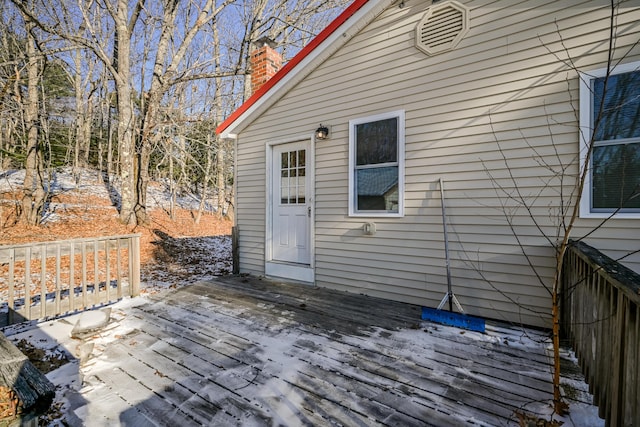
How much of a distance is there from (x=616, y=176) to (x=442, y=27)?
2384mm

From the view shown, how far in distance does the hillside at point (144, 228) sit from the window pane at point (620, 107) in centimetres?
595

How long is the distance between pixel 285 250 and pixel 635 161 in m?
4.36

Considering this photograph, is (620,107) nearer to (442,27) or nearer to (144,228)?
(442,27)

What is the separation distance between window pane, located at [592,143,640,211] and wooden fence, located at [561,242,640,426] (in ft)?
2.16

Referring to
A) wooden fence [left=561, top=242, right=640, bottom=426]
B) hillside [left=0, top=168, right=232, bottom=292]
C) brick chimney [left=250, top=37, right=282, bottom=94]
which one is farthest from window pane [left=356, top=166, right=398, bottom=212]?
hillside [left=0, top=168, right=232, bottom=292]

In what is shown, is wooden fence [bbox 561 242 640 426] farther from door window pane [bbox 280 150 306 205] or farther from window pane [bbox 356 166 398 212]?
door window pane [bbox 280 150 306 205]

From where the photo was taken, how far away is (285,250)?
530 centimetres

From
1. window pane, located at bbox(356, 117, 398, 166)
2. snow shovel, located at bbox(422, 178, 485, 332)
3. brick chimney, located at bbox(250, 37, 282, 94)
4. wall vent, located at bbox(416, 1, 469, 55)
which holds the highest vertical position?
brick chimney, located at bbox(250, 37, 282, 94)

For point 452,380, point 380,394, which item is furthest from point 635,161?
point 380,394

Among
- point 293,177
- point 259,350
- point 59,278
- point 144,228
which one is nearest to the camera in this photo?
point 259,350

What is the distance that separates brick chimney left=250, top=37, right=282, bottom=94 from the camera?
5.68m

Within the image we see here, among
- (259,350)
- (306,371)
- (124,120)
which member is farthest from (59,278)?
(124,120)

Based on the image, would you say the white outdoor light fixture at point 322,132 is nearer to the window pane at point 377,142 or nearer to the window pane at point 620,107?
the window pane at point 377,142

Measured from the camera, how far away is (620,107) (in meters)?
2.80
